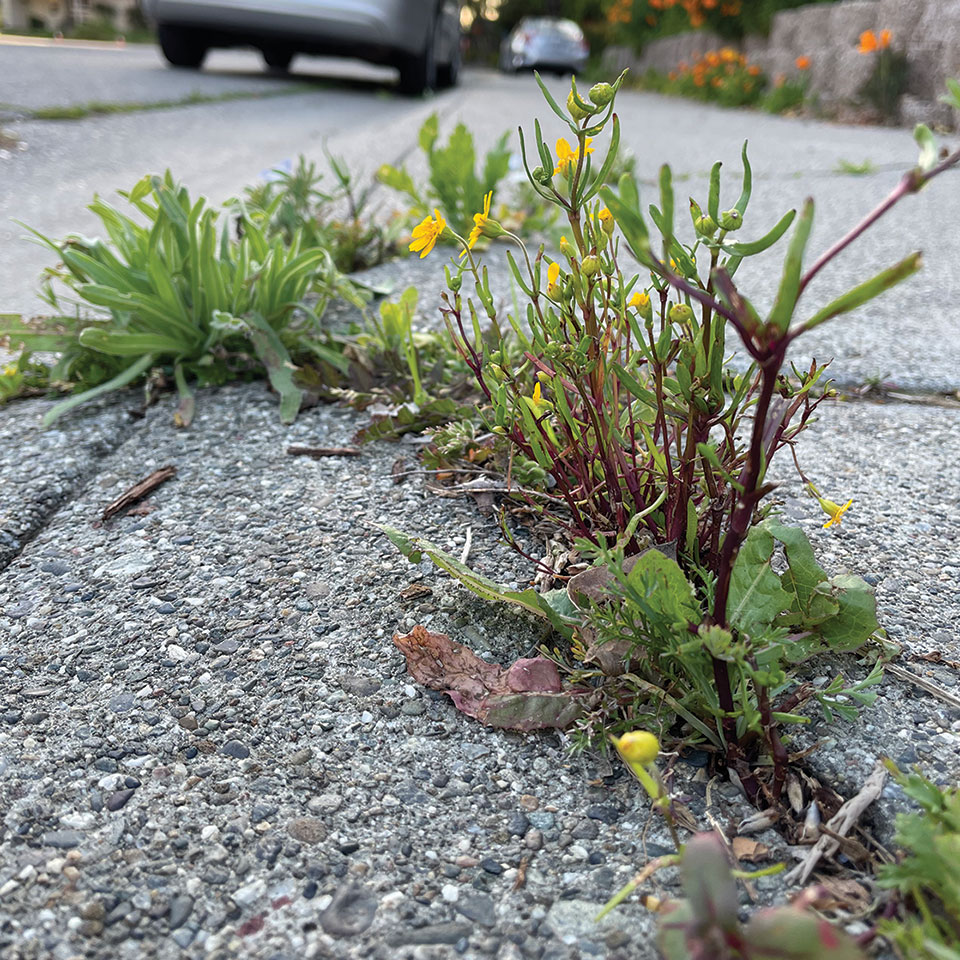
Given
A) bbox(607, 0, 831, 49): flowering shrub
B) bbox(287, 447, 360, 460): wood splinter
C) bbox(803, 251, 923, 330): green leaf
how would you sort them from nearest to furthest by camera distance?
bbox(803, 251, 923, 330): green leaf < bbox(287, 447, 360, 460): wood splinter < bbox(607, 0, 831, 49): flowering shrub

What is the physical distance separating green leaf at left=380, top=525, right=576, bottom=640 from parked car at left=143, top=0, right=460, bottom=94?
24.0ft

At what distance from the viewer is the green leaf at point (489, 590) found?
1090mm

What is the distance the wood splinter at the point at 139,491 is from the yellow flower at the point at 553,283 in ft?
2.56

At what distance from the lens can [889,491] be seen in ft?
4.80

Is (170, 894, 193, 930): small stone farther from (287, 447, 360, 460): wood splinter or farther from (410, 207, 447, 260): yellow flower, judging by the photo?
(287, 447, 360, 460): wood splinter

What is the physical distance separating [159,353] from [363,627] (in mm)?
951

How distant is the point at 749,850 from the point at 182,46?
10028mm

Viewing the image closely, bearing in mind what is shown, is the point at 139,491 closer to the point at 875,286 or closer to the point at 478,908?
the point at 478,908

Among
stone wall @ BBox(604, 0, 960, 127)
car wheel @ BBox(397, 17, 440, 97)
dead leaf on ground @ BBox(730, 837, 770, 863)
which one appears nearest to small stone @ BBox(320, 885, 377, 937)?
dead leaf on ground @ BBox(730, 837, 770, 863)

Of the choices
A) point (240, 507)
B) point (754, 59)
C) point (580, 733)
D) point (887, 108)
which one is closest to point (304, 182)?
point (240, 507)

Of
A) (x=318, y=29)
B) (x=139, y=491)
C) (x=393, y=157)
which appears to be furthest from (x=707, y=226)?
(x=318, y=29)

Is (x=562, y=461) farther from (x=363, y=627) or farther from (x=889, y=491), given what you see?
(x=889, y=491)

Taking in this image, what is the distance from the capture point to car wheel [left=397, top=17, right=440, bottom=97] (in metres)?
8.34

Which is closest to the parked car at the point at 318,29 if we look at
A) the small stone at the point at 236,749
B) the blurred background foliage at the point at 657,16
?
the blurred background foliage at the point at 657,16
